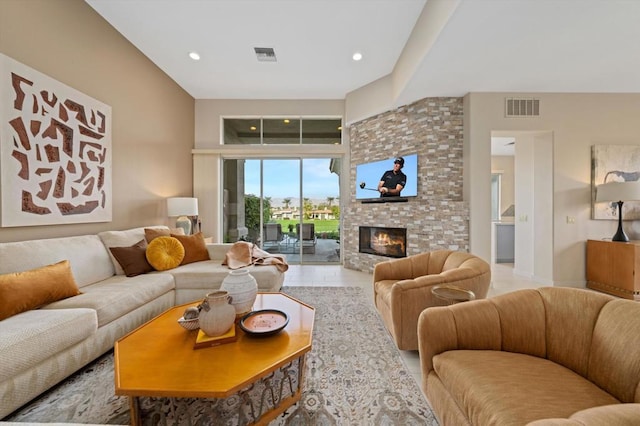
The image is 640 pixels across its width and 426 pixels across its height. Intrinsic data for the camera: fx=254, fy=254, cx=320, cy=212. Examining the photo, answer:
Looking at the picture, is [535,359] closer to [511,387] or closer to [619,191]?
[511,387]

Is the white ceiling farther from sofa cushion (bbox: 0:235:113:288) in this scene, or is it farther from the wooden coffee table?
the wooden coffee table

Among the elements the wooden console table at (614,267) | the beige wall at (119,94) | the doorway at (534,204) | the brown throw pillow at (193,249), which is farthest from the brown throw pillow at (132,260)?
the wooden console table at (614,267)

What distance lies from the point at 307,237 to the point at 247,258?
91.0 inches

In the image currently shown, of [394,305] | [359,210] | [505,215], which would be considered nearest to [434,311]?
[394,305]

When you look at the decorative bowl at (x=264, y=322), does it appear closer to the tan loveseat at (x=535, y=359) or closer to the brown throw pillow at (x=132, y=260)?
the tan loveseat at (x=535, y=359)

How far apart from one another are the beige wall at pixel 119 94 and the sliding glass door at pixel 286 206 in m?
1.02

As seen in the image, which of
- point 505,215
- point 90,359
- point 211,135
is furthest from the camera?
point 505,215

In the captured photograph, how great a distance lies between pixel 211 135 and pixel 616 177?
6978 mm

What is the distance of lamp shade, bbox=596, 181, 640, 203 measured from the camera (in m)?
3.45

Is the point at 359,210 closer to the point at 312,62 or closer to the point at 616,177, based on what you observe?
the point at 312,62

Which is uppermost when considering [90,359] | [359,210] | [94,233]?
[359,210]

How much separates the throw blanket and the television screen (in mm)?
2302

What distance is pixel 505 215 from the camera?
259 inches

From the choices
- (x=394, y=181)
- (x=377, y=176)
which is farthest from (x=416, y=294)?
(x=377, y=176)
